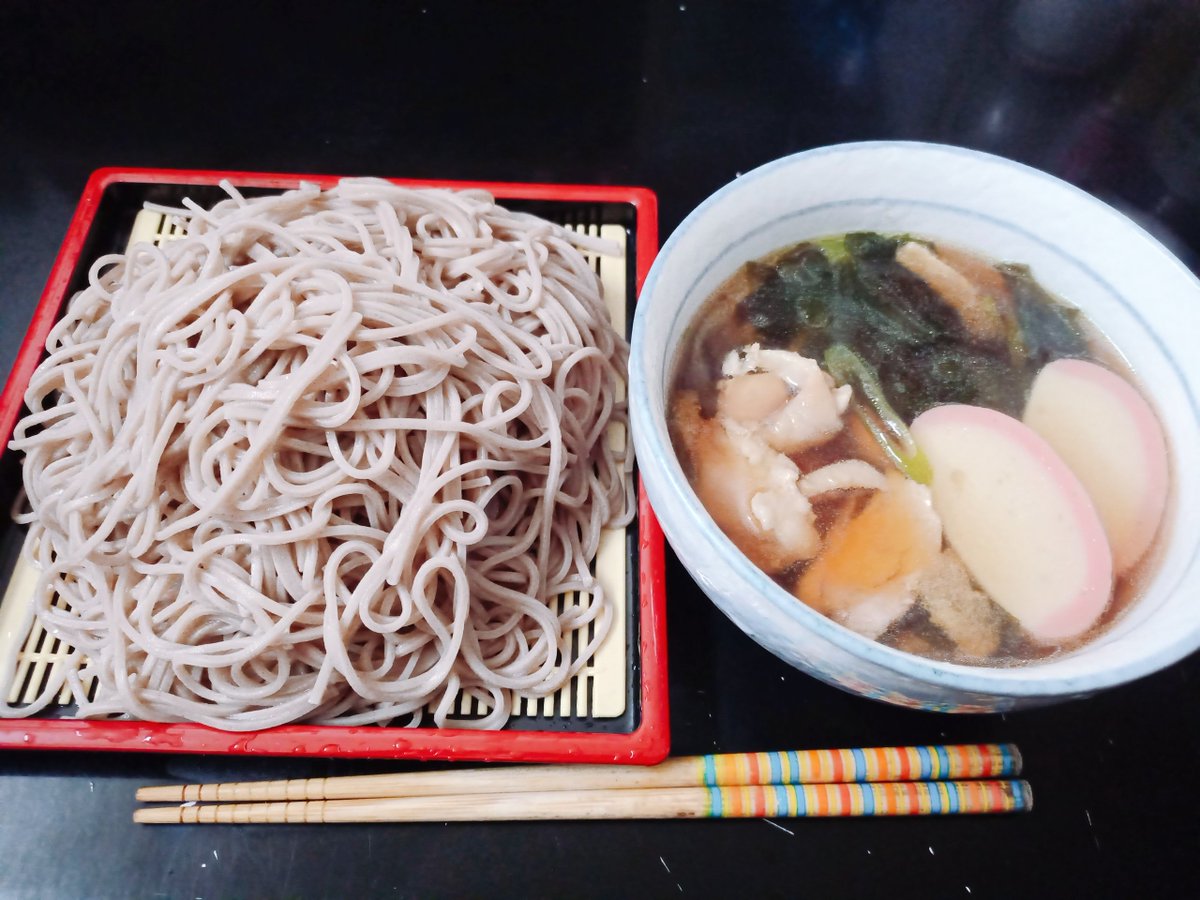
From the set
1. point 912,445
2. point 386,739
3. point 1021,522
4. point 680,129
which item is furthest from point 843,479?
point 680,129

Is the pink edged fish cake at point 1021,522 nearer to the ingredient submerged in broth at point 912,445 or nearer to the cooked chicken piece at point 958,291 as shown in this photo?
the ingredient submerged in broth at point 912,445

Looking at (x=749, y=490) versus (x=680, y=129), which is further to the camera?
(x=680, y=129)

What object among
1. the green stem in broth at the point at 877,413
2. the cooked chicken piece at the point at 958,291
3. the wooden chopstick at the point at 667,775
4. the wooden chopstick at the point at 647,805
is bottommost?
the wooden chopstick at the point at 647,805

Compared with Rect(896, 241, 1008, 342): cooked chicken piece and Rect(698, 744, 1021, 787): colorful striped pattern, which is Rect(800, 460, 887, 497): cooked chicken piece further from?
Rect(698, 744, 1021, 787): colorful striped pattern

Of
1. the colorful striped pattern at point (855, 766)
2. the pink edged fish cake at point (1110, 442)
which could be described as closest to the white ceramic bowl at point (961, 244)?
the pink edged fish cake at point (1110, 442)

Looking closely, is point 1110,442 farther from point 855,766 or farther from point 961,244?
point 855,766

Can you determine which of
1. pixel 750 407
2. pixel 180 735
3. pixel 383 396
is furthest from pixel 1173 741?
pixel 180 735

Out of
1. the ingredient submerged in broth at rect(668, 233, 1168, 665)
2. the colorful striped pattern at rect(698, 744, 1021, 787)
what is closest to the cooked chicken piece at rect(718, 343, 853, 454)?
the ingredient submerged in broth at rect(668, 233, 1168, 665)
